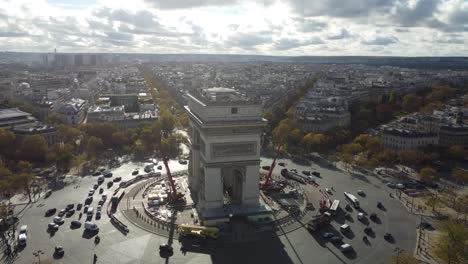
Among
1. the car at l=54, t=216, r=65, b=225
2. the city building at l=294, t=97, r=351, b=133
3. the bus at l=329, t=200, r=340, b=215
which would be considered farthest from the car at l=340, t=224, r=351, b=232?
the city building at l=294, t=97, r=351, b=133

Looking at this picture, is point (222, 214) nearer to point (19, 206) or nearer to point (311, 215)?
point (311, 215)

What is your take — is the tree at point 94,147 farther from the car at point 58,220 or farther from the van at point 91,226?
the van at point 91,226

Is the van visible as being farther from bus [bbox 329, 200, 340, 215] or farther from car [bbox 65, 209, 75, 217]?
bus [bbox 329, 200, 340, 215]

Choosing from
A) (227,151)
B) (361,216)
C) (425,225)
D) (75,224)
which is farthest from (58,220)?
(425,225)

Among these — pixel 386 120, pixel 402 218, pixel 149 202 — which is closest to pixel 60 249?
pixel 149 202

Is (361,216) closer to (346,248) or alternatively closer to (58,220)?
(346,248)

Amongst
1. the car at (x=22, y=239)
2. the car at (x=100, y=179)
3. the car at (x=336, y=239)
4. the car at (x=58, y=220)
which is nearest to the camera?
the car at (x=22, y=239)

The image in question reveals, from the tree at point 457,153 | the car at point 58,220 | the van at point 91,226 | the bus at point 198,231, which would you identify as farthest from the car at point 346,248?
the tree at point 457,153
